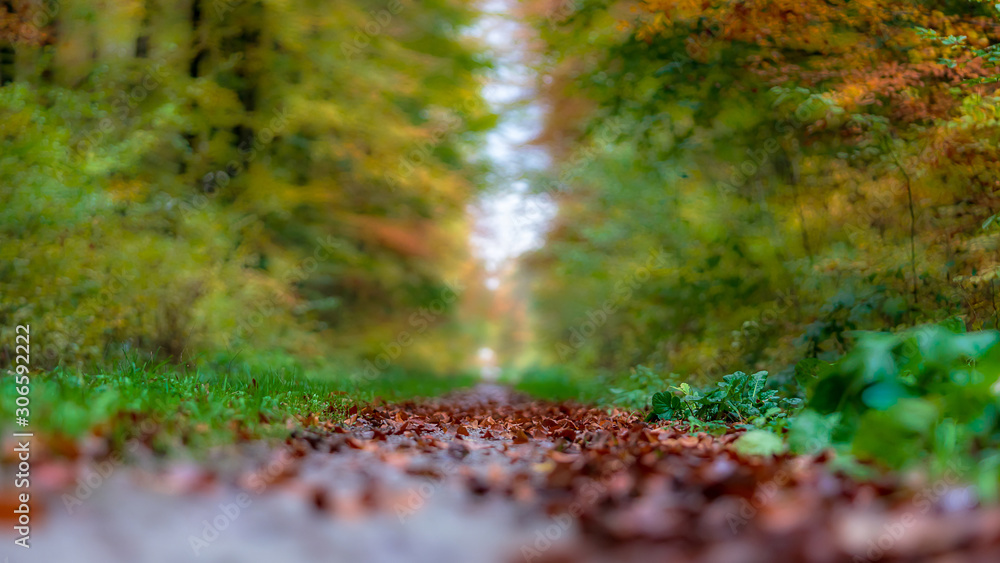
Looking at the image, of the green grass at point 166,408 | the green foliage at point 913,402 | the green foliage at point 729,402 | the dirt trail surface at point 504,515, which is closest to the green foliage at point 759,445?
the green foliage at point 913,402

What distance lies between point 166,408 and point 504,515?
6.11ft

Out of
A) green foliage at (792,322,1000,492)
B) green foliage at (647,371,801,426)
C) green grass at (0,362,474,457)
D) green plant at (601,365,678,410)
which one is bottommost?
green plant at (601,365,678,410)

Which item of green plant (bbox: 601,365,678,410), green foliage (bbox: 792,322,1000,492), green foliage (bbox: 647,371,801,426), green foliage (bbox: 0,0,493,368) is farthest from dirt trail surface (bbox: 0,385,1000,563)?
green foliage (bbox: 0,0,493,368)

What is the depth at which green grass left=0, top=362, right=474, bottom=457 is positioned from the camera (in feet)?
7.44

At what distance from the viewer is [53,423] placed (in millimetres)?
2215

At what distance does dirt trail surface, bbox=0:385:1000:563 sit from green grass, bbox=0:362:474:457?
10.7 inches

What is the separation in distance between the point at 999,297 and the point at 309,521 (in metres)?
→ 4.94

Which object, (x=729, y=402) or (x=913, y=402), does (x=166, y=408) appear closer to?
(x=913, y=402)

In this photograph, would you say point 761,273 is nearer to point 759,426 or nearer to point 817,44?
point 817,44

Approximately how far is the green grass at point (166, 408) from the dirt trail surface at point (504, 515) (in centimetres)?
27

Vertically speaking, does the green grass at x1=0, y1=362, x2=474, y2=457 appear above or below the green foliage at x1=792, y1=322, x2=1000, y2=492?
below

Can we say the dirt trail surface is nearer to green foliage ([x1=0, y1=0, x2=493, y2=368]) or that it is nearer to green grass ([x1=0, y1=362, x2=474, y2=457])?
green grass ([x1=0, y1=362, x2=474, y2=457])

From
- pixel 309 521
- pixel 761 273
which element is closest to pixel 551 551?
pixel 309 521

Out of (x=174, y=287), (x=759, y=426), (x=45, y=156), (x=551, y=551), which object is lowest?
(x=174, y=287)
